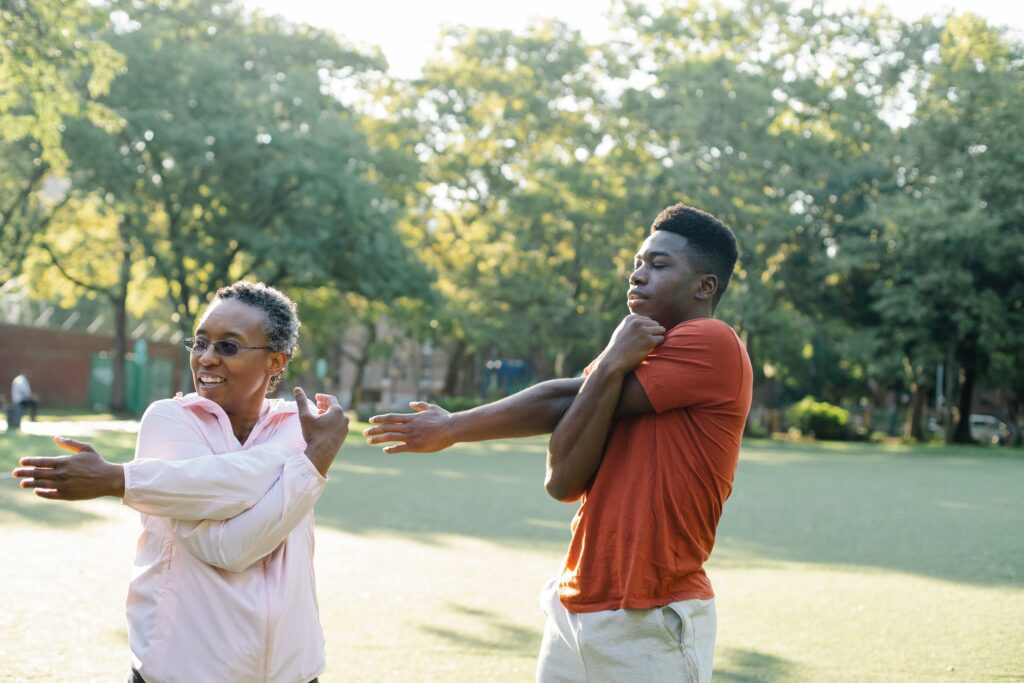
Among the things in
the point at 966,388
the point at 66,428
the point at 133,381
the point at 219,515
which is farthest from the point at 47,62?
the point at 966,388

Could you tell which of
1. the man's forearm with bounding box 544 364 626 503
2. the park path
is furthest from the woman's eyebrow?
the park path

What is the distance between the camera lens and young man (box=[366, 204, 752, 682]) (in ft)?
9.69

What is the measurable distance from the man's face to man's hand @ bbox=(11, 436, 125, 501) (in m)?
1.39

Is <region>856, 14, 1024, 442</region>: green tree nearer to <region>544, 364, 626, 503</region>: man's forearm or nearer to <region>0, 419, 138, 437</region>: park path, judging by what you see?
<region>0, 419, 138, 437</region>: park path

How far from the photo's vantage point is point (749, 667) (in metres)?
6.93

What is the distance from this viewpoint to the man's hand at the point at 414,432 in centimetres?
322

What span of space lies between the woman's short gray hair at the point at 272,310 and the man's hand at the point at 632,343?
904 mm

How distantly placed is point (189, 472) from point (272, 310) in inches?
24.2

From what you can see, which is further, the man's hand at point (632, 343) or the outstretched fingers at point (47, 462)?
the man's hand at point (632, 343)

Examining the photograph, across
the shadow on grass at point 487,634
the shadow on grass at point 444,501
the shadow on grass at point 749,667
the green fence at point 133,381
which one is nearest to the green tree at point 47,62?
the shadow on grass at point 444,501

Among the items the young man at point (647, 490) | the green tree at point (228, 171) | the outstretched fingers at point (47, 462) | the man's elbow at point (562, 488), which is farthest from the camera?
the green tree at point (228, 171)

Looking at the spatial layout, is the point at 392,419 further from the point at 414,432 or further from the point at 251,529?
the point at 251,529

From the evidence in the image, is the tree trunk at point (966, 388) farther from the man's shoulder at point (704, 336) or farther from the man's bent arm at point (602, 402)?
the man's bent arm at point (602, 402)

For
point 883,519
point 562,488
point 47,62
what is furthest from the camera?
point 883,519
